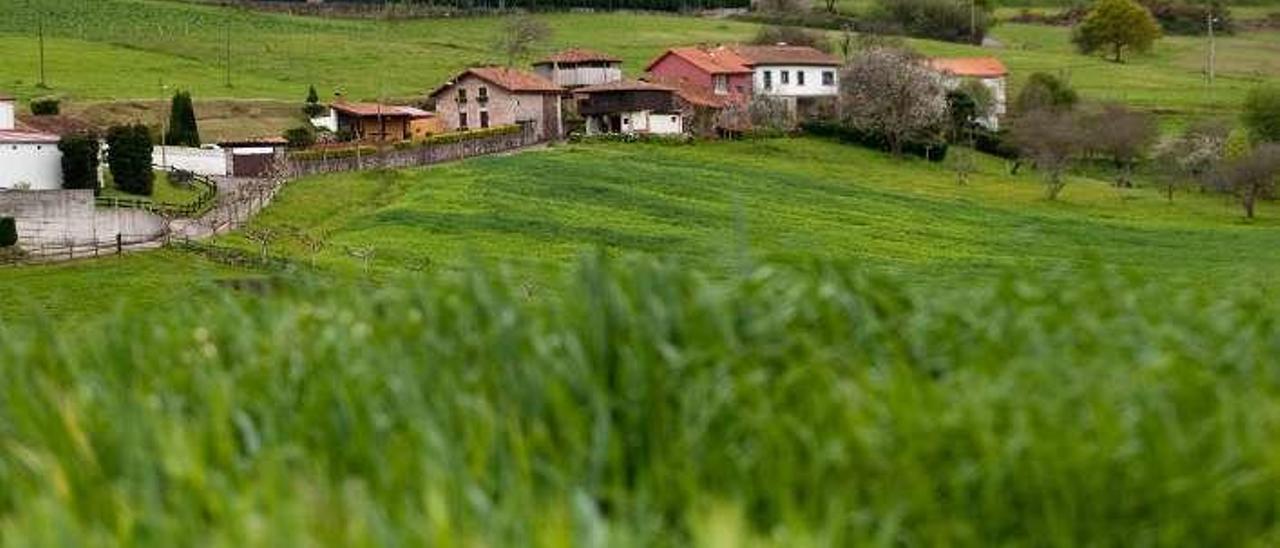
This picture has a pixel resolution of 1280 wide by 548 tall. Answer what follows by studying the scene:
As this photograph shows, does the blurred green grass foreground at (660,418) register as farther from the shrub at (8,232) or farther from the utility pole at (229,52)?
the utility pole at (229,52)

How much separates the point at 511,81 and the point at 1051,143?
25.4 metres

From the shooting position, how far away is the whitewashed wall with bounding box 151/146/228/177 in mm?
67125

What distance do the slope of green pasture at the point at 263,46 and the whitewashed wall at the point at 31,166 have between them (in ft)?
89.9

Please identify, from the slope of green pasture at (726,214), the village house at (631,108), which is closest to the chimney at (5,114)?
the slope of green pasture at (726,214)

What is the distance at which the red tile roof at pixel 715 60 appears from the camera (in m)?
99.8

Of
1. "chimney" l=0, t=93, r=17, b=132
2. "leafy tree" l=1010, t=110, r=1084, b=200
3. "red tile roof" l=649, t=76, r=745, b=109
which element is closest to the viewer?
"chimney" l=0, t=93, r=17, b=132

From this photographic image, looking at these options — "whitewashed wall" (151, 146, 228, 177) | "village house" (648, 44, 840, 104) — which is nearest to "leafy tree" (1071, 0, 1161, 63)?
"village house" (648, 44, 840, 104)

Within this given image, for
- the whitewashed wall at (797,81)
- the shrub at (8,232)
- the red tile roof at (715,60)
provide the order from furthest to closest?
the whitewashed wall at (797,81) < the red tile roof at (715,60) < the shrub at (8,232)

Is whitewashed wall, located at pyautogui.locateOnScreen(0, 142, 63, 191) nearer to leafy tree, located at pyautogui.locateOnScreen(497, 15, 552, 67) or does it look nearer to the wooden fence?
the wooden fence

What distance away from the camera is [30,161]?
5647 cm

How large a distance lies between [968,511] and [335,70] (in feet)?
338

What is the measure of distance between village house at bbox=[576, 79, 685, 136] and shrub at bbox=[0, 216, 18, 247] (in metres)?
42.2

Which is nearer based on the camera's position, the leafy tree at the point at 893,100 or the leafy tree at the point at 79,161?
the leafy tree at the point at 79,161

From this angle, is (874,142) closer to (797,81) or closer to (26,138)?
(797,81)
